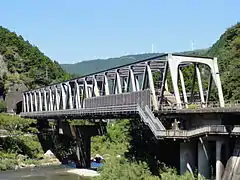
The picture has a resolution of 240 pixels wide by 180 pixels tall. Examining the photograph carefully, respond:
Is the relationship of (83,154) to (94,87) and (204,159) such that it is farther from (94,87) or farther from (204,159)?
(204,159)

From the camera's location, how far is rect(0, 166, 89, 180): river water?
208 ft

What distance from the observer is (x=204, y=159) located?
44.0 meters

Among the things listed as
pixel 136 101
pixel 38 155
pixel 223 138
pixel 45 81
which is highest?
pixel 45 81

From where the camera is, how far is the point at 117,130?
350 feet

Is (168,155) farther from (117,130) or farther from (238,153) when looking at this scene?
(117,130)

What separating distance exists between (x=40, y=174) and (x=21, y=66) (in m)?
90.8

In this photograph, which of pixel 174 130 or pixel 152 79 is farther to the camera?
pixel 152 79

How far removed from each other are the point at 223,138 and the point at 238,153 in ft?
9.30

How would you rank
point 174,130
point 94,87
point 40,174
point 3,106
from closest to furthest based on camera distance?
point 174,130
point 40,174
point 94,87
point 3,106

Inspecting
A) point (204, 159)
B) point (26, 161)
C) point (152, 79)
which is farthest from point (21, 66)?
point (204, 159)

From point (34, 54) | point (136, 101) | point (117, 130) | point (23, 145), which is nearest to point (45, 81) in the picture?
point (34, 54)

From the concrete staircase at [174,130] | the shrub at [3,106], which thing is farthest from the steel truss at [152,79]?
the shrub at [3,106]

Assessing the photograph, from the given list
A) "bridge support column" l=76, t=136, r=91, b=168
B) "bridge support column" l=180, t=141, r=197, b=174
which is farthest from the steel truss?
"bridge support column" l=76, t=136, r=91, b=168

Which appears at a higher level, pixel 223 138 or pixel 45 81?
pixel 45 81
